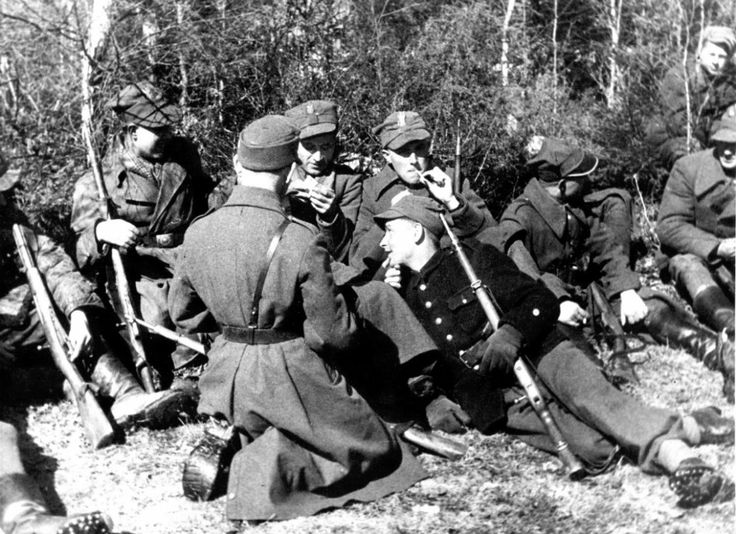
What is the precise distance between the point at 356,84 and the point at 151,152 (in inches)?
87.1

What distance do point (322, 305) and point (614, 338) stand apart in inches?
112

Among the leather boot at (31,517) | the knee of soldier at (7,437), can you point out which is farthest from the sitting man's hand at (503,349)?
the knee of soldier at (7,437)

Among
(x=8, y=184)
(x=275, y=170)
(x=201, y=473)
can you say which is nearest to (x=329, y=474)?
(x=201, y=473)

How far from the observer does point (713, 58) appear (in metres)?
8.83

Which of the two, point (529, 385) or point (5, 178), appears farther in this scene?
point (5, 178)

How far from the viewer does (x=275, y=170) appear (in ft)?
15.7

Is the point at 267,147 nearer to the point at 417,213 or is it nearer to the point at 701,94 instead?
the point at 417,213

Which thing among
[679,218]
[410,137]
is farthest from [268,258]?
[679,218]

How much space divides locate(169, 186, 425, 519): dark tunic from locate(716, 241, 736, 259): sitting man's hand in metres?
3.43

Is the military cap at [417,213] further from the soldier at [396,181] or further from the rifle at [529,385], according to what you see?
the soldier at [396,181]

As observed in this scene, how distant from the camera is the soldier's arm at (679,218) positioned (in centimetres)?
729

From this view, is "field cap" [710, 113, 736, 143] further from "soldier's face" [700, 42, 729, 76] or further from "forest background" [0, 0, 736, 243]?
"forest background" [0, 0, 736, 243]

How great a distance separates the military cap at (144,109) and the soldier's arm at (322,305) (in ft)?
7.87

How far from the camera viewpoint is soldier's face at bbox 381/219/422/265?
5797 millimetres
